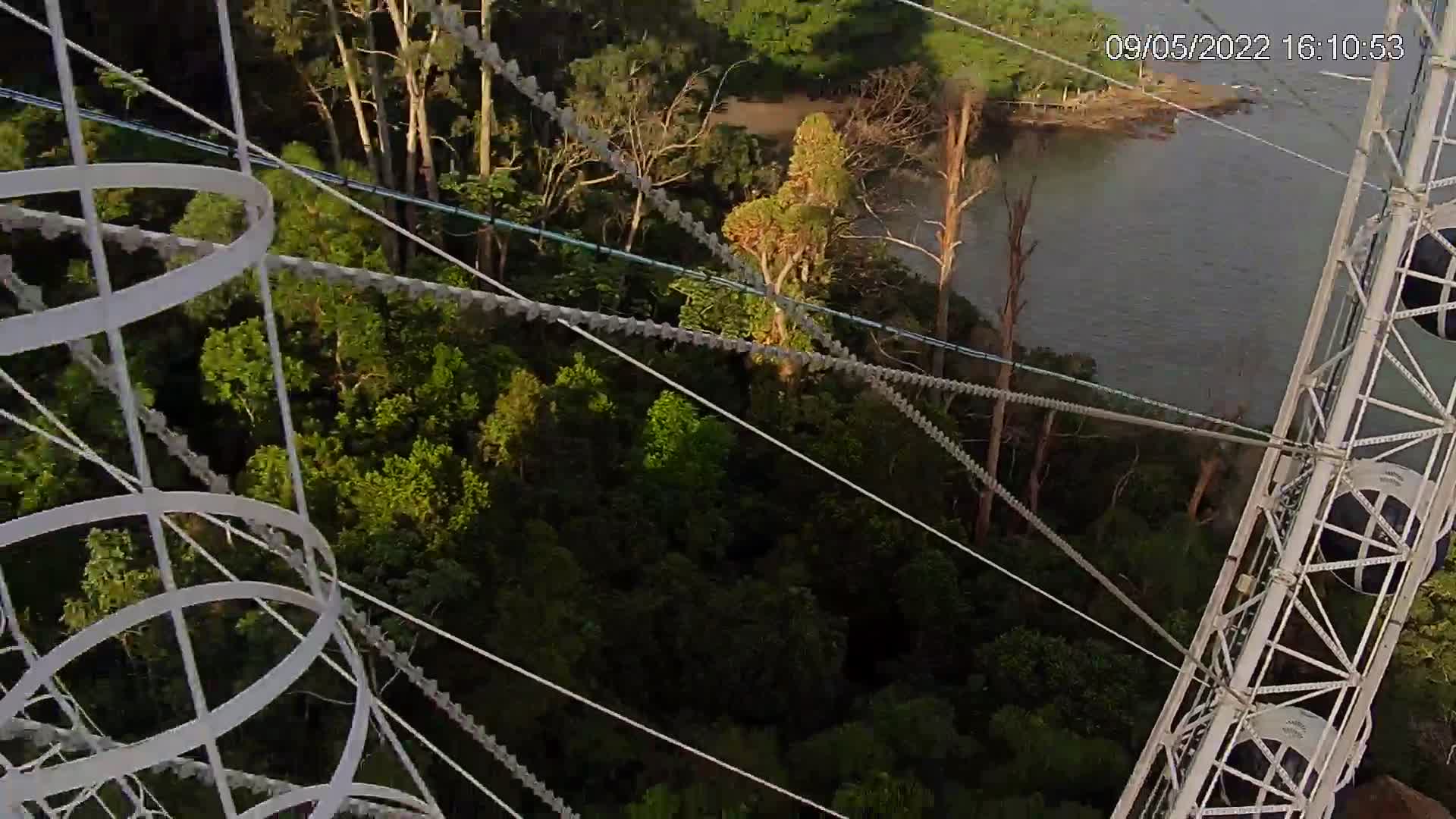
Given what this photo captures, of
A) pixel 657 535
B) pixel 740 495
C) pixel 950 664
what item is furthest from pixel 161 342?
pixel 950 664

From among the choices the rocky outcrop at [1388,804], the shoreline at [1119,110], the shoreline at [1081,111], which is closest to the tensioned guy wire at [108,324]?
the rocky outcrop at [1388,804]

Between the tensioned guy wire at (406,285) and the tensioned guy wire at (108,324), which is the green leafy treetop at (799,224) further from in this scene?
the tensioned guy wire at (108,324)

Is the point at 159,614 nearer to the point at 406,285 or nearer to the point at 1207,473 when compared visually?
the point at 406,285

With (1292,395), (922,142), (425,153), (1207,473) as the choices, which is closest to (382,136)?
(425,153)

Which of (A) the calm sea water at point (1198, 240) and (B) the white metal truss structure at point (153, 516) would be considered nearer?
(B) the white metal truss structure at point (153, 516)

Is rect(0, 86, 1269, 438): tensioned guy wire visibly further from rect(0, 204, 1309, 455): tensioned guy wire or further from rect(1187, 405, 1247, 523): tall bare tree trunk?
rect(1187, 405, 1247, 523): tall bare tree trunk

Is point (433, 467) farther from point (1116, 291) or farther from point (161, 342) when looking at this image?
point (1116, 291)
